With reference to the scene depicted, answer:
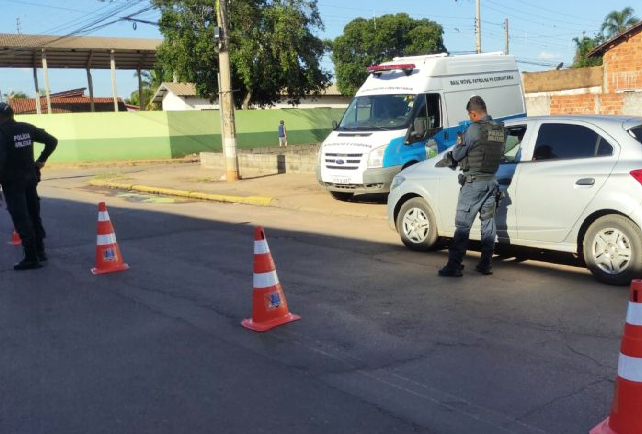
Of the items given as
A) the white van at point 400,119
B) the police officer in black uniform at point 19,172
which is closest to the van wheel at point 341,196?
the white van at point 400,119

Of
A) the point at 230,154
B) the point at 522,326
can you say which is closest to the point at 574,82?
the point at 230,154

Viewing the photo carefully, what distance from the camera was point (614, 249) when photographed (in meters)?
6.42

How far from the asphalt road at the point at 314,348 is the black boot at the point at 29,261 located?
132 mm

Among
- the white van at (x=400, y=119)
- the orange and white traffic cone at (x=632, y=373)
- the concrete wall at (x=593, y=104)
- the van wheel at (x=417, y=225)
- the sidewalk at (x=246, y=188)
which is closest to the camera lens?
the orange and white traffic cone at (x=632, y=373)

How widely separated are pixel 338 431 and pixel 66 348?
105 inches

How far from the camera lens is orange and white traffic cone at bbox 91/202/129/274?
779 cm

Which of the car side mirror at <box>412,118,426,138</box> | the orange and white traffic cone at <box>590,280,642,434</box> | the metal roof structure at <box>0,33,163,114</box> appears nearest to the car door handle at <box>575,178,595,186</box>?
the orange and white traffic cone at <box>590,280,642,434</box>

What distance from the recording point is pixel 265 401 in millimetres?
4074

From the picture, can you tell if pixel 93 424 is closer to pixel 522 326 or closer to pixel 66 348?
pixel 66 348

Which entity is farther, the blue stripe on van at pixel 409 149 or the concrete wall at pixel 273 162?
the concrete wall at pixel 273 162

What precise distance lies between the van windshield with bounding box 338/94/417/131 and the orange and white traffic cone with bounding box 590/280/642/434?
9519 mm

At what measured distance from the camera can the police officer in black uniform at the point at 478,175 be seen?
6637 mm

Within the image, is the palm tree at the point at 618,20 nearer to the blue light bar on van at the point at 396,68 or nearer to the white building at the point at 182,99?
the white building at the point at 182,99

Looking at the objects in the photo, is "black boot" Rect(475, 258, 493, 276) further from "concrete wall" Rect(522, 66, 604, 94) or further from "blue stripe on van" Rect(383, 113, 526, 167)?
"concrete wall" Rect(522, 66, 604, 94)
